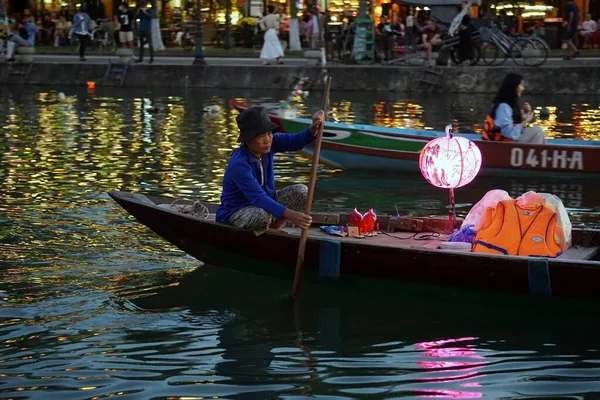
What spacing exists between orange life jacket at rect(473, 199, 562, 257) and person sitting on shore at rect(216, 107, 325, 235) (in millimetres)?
1271

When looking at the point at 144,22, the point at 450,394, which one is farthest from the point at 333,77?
the point at 450,394

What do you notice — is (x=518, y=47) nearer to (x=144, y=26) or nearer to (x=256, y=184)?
(x=144, y=26)

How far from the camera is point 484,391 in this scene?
6.03 meters

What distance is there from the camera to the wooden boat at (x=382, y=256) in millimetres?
7180

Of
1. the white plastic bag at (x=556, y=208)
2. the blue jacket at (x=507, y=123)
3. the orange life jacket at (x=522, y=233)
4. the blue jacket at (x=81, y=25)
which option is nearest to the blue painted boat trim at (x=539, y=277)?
the orange life jacket at (x=522, y=233)

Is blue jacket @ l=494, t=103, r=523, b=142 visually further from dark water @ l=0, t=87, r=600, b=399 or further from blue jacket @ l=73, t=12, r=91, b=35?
blue jacket @ l=73, t=12, r=91, b=35

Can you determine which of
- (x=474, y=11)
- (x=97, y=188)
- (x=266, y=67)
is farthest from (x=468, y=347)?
(x=474, y=11)

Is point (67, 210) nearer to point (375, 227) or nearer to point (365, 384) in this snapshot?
point (375, 227)

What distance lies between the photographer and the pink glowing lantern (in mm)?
8203

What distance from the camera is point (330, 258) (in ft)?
25.3

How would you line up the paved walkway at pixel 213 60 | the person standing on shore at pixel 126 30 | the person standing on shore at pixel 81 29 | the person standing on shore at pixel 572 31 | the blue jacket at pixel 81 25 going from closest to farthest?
the paved walkway at pixel 213 60 → the person standing on shore at pixel 572 31 → the person standing on shore at pixel 81 29 → the blue jacket at pixel 81 25 → the person standing on shore at pixel 126 30

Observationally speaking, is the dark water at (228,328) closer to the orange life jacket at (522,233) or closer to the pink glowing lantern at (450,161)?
the orange life jacket at (522,233)

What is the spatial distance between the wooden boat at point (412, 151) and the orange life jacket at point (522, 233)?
5.00 m

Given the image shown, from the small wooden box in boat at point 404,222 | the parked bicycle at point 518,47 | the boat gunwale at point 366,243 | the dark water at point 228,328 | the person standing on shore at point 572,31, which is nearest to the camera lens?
the dark water at point 228,328
